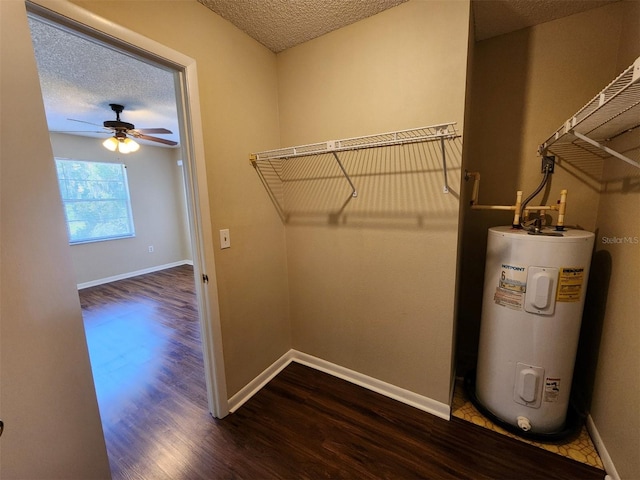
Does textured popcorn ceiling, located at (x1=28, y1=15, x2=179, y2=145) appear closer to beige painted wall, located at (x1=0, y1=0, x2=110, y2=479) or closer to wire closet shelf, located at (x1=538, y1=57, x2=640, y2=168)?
beige painted wall, located at (x1=0, y1=0, x2=110, y2=479)

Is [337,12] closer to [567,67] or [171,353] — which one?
[567,67]

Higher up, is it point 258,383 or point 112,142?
point 112,142

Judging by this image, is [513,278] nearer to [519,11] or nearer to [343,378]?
[343,378]

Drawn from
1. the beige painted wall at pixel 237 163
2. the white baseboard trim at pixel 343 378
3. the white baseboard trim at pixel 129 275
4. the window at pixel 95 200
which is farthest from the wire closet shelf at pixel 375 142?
the white baseboard trim at pixel 129 275

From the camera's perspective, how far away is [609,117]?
3.39 ft

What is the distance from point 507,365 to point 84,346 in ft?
6.68

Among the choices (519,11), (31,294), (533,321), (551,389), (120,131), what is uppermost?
(519,11)

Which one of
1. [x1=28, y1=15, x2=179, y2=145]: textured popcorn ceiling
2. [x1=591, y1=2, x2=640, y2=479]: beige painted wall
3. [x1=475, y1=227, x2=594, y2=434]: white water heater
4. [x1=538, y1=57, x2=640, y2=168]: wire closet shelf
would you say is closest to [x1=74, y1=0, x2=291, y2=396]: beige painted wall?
[x1=28, y1=15, x2=179, y2=145]: textured popcorn ceiling

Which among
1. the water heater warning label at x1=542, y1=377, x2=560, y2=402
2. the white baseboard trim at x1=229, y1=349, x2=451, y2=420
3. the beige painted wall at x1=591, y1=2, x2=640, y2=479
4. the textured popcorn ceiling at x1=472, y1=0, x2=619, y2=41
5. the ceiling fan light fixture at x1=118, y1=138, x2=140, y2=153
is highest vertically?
the textured popcorn ceiling at x1=472, y1=0, x2=619, y2=41

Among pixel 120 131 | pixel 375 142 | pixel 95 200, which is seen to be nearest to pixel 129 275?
pixel 95 200

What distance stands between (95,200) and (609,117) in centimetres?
605

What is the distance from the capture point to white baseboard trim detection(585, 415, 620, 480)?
1.25 meters

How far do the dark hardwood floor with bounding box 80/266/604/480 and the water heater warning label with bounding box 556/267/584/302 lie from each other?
33.6 inches

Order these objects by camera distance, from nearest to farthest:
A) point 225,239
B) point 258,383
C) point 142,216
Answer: point 225,239
point 258,383
point 142,216
